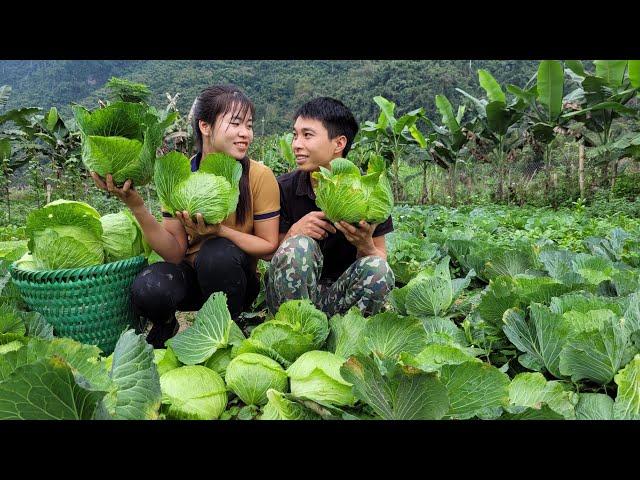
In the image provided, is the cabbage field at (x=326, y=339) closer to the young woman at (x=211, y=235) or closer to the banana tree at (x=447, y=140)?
the young woman at (x=211, y=235)

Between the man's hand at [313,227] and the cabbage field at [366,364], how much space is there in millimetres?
490

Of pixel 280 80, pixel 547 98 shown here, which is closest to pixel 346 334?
pixel 547 98

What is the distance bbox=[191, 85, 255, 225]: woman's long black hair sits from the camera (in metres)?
2.52

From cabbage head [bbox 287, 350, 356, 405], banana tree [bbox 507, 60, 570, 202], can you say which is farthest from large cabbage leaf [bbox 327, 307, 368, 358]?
banana tree [bbox 507, 60, 570, 202]

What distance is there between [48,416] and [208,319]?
77 centimetres

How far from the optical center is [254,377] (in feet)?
6.18

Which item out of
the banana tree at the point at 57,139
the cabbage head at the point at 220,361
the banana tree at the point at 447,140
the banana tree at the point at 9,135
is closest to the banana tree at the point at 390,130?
the banana tree at the point at 447,140

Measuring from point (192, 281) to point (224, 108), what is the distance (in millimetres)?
881

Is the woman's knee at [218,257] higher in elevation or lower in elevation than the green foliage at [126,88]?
lower

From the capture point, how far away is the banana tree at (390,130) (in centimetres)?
1133

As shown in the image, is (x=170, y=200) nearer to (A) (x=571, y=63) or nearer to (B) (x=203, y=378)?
(B) (x=203, y=378)

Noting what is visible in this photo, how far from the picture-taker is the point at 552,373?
2.00 meters

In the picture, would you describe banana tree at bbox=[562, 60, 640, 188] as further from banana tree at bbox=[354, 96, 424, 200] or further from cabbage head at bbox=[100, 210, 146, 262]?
cabbage head at bbox=[100, 210, 146, 262]

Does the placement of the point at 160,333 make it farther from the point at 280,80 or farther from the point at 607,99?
the point at 280,80
